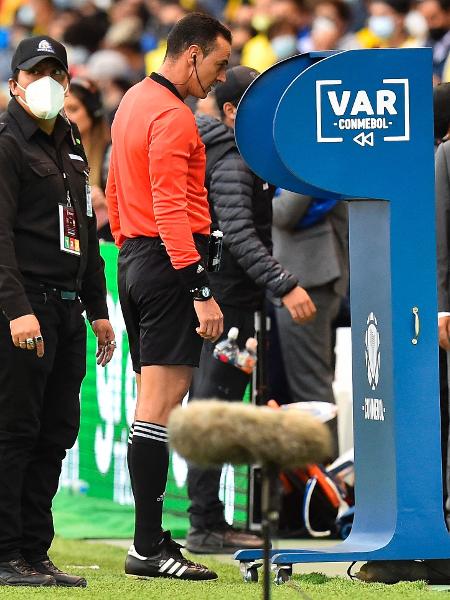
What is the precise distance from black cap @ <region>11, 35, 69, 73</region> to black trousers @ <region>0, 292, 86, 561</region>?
0.91 m

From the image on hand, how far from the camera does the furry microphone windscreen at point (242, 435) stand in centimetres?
358

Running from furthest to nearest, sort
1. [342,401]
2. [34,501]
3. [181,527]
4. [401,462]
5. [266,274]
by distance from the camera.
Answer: [342,401] < [181,527] < [266,274] < [34,501] < [401,462]

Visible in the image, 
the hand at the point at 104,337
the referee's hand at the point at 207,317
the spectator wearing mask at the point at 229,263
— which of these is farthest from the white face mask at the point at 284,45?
the referee's hand at the point at 207,317

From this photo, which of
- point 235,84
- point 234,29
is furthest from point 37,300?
point 234,29

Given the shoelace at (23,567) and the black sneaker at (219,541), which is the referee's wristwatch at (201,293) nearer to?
the shoelace at (23,567)

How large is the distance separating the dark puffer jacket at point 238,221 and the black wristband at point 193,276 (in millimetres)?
1327

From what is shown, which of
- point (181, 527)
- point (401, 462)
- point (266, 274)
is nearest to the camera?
point (401, 462)

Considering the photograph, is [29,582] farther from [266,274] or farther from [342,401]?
[342,401]

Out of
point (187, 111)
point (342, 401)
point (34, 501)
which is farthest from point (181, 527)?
point (187, 111)

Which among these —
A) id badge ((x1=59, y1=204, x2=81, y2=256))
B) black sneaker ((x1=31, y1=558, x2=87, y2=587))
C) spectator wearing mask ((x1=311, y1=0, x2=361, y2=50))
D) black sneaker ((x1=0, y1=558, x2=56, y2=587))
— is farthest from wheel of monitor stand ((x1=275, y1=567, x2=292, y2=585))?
spectator wearing mask ((x1=311, y1=0, x2=361, y2=50))

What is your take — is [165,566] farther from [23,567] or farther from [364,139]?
[364,139]

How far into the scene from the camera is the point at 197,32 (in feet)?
18.9

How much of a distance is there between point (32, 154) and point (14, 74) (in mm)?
365

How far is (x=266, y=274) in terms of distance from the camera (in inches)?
272
